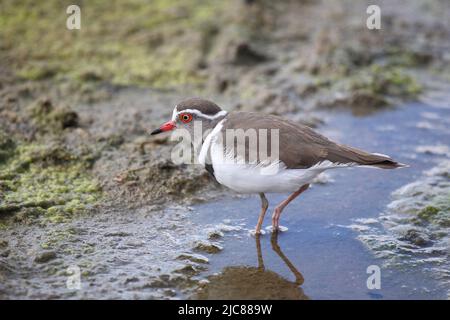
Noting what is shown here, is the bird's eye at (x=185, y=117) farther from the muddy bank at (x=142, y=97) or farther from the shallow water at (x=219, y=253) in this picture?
the shallow water at (x=219, y=253)

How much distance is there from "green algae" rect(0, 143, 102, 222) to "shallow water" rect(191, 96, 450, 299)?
1256 millimetres

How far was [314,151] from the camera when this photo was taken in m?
5.94

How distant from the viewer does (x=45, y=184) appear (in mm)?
6859

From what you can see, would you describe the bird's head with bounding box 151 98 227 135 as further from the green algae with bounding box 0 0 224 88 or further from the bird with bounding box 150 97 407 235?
the green algae with bounding box 0 0 224 88

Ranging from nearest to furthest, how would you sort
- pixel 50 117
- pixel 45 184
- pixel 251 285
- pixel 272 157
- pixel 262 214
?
1. pixel 251 285
2. pixel 272 157
3. pixel 262 214
4. pixel 45 184
5. pixel 50 117

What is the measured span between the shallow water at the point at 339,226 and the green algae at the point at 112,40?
274 cm

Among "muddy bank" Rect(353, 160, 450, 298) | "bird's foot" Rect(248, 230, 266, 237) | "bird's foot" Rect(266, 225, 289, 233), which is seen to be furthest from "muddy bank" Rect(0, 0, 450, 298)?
"muddy bank" Rect(353, 160, 450, 298)

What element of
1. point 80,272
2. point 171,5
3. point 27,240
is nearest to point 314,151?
point 80,272

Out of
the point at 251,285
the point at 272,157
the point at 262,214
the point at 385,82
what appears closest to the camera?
the point at 251,285

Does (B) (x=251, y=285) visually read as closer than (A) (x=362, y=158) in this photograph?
Yes

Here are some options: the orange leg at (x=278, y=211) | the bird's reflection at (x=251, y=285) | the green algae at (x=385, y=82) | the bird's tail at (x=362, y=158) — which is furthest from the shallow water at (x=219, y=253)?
the green algae at (x=385, y=82)

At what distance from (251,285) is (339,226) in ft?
4.65

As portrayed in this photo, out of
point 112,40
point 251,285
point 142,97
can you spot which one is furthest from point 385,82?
point 251,285

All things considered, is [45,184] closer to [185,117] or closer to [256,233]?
[185,117]
